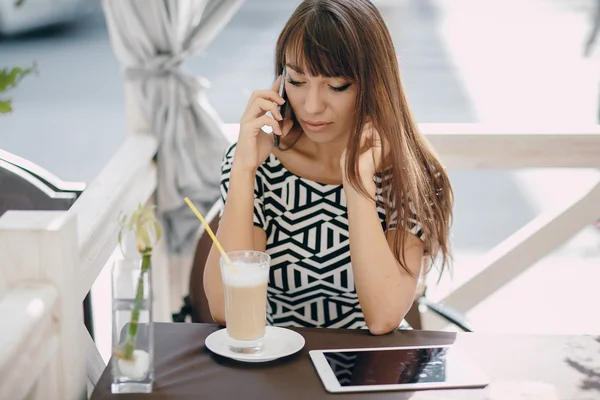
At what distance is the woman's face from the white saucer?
0.41 meters

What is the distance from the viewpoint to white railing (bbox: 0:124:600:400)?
1.11 metres

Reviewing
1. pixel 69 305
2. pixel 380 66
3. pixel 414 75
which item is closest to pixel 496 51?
pixel 414 75

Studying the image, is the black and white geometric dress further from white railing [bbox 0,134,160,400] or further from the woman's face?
white railing [bbox 0,134,160,400]

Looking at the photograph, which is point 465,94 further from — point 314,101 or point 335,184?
point 314,101

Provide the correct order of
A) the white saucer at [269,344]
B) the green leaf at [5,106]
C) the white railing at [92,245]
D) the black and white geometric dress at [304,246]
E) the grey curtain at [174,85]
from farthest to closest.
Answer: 1. the grey curtain at [174,85]
2. the black and white geometric dress at [304,246]
3. the white saucer at [269,344]
4. the white railing at [92,245]
5. the green leaf at [5,106]

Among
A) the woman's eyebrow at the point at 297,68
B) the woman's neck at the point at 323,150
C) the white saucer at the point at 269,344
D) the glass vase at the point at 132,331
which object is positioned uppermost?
the woman's eyebrow at the point at 297,68

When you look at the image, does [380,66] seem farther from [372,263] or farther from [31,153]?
[31,153]

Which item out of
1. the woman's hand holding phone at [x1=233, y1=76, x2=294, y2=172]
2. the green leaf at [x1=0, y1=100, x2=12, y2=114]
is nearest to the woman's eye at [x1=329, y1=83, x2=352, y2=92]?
the woman's hand holding phone at [x1=233, y1=76, x2=294, y2=172]

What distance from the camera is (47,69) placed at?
587 centimetres

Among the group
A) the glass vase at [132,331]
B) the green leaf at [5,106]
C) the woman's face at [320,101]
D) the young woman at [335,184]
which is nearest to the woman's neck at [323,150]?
the young woman at [335,184]

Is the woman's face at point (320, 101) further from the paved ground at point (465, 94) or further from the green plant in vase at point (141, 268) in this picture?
the paved ground at point (465, 94)

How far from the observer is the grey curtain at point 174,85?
2.30 metres

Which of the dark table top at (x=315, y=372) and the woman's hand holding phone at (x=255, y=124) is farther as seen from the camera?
the woman's hand holding phone at (x=255, y=124)

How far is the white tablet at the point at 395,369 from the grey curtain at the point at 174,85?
4.01ft
